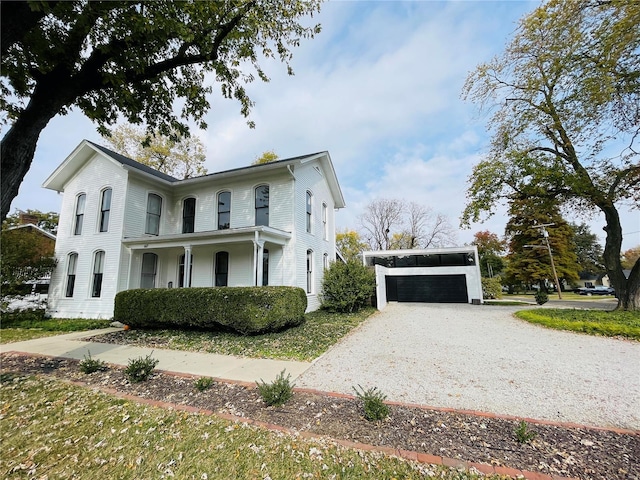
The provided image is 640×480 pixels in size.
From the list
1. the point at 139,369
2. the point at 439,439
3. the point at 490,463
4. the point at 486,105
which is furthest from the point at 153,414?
the point at 486,105

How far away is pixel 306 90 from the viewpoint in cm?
930

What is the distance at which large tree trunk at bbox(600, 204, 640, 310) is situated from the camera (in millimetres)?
10727

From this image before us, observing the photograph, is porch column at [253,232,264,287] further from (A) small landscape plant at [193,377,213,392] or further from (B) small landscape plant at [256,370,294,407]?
(B) small landscape plant at [256,370,294,407]

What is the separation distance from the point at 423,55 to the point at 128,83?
7526 mm

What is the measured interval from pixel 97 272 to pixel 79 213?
3.37m

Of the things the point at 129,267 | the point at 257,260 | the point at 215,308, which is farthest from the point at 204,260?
the point at 215,308

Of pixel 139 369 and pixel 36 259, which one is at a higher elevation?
pixel 36 259

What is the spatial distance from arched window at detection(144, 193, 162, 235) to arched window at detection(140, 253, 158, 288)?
119cm

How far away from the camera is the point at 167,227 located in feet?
44.4

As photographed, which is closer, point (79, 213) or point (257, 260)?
point (257, 260)

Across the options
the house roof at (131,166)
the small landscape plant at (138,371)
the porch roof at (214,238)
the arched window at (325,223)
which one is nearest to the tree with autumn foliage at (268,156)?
the house roof at (131,166)

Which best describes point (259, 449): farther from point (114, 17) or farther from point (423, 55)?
point (423, 55)

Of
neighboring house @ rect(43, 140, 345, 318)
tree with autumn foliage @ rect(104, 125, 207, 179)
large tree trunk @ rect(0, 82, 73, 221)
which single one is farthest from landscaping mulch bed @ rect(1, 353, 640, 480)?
tree with autumn foliage @ rect(104, 125, 207, 179)

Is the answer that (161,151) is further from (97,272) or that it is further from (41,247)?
(97,272)
